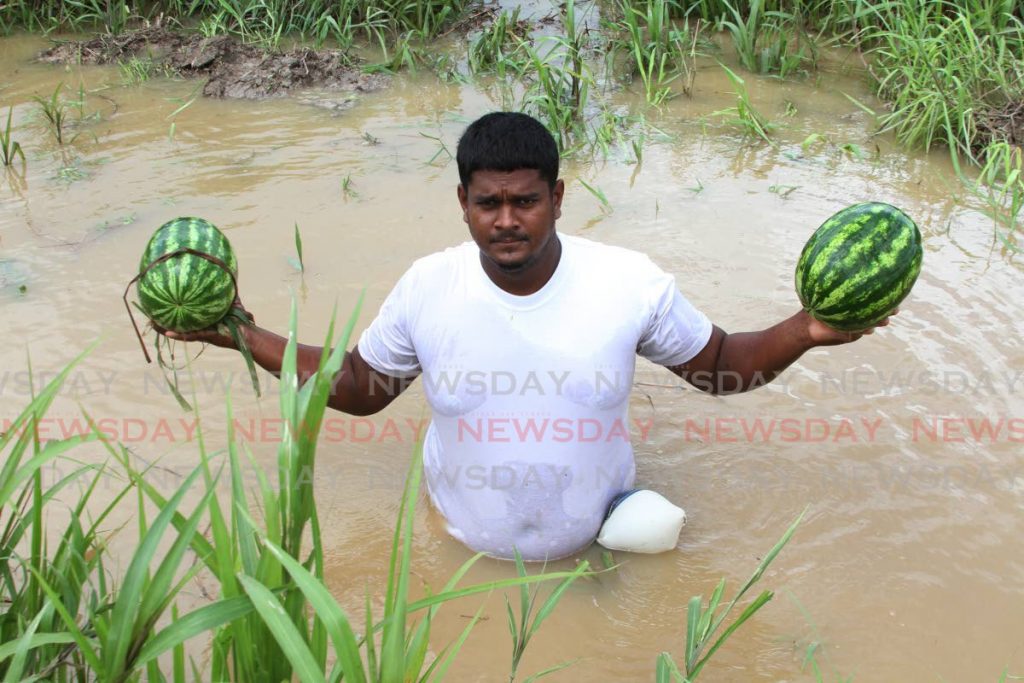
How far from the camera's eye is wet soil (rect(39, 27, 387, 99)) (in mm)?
7086

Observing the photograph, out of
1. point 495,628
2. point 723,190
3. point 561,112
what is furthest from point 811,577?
point 561,112

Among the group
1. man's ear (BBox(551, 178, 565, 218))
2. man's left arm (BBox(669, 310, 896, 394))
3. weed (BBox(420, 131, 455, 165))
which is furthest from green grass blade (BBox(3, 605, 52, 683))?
weed (BBox(420, 131, 455, 165))

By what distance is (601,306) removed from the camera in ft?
10.1

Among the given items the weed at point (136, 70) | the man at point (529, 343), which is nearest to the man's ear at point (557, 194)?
the man at point (529, 343)

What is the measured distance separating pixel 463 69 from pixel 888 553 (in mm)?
4913

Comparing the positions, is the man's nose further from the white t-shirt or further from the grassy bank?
the grassy bank

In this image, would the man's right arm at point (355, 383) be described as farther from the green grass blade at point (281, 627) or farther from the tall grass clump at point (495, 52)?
the tall grass clump at point (495, 52)

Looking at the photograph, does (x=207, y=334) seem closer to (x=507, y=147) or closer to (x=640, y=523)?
(x=507, y=147)

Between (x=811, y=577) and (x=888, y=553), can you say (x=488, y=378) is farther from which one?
(x=888, y=553)

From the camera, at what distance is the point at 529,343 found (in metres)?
3.07

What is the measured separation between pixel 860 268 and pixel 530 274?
91cm

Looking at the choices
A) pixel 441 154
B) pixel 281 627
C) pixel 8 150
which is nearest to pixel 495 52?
pixel 441 154

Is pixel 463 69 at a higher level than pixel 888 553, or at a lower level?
higher

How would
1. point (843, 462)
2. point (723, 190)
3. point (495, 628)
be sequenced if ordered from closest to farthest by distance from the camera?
point (495, 628)
point (843, 462)
point (723, 190)
